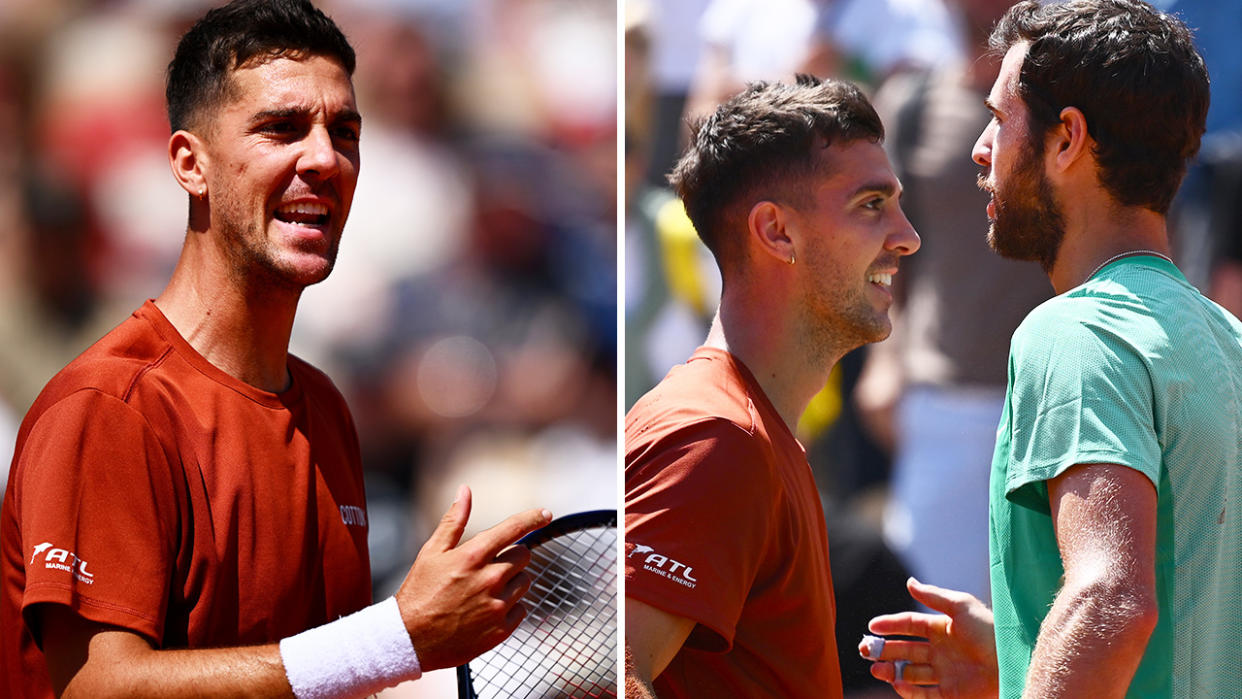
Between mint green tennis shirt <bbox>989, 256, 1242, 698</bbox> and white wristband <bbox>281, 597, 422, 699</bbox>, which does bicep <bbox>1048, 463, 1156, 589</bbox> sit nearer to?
mint green tennis shirt <bbox>989, 256, 1242, 698</bbox>

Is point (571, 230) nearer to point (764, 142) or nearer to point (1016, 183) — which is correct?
point (764, 142)

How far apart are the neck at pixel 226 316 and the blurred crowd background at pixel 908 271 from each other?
2.54 ft

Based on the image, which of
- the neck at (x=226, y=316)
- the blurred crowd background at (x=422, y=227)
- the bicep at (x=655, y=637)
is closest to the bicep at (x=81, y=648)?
the neck at (x=226, y=316)

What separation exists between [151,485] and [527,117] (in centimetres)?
114

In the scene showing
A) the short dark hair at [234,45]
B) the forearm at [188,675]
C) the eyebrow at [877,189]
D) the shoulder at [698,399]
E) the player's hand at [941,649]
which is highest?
the short dark hair at [234,45]

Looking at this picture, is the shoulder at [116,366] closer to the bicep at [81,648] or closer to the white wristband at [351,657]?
the bicep at [81,648]

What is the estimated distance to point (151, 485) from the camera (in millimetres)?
2287

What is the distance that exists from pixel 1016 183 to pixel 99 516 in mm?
1805

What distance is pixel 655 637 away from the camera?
261 cm

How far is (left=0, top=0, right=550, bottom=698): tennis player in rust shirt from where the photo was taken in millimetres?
2219

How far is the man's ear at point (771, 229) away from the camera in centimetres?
279

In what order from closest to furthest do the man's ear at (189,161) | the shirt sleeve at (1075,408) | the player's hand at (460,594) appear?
the shirt sleeve at (1075,408), the player's hand at (460,594), the man's ear at (189,161)

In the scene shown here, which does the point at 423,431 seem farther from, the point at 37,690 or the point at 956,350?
the point at 956,350

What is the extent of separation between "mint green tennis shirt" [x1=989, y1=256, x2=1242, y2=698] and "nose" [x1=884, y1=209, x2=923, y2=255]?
571 mm
